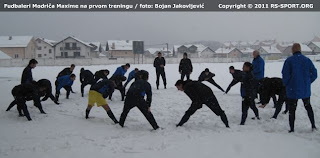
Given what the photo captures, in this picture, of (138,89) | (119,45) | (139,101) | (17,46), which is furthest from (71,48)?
(139,101)

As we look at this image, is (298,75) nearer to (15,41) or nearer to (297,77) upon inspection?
(297,77)

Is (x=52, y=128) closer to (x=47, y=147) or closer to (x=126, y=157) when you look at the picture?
(x=47, y=147)

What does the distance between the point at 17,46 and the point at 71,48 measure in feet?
35.1

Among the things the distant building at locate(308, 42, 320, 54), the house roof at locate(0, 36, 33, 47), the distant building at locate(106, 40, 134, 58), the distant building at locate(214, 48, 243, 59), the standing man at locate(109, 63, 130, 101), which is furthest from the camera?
the distant building at locate(214, 48, 243, 59)

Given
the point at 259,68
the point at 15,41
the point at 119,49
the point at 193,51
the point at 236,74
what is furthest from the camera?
the point at 193,51

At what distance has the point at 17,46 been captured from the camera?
5241 cm

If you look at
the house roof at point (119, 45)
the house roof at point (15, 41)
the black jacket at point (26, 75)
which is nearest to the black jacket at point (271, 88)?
the black jacket at point (26, 75)

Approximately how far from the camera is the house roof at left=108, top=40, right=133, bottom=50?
65688mm

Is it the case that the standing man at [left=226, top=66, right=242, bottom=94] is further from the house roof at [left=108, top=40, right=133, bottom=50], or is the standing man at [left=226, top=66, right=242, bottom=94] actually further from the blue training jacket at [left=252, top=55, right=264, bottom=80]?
the house roof at [left=108, top=40, right=133, bottom=50]

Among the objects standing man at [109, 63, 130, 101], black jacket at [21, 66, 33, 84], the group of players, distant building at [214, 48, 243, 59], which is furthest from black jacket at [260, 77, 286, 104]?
distant building at [214, 48, 243, 59]

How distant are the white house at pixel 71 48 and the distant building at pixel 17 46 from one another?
5982 millimetres

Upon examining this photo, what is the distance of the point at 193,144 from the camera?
5012mm

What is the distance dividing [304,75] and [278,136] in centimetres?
142

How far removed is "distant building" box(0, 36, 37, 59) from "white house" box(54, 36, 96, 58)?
5.98 metres
